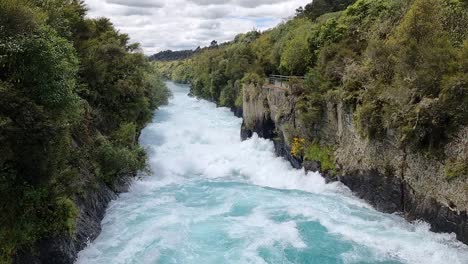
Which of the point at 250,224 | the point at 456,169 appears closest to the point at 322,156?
the point at 250,224

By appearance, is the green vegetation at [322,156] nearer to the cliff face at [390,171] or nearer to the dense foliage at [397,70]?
the cliff face at [390,171]

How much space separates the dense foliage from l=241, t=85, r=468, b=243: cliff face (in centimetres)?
70

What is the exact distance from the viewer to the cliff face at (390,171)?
16422 mm

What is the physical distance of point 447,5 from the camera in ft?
76.3

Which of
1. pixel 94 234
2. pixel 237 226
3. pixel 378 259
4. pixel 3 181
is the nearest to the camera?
pixel 3 181

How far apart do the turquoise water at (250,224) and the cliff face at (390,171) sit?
2.07 feet

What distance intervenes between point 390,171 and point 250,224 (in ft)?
23.1

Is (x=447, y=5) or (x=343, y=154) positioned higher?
(x=447, y=5)

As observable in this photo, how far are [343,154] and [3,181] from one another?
17801mm

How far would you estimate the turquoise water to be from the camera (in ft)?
54.6

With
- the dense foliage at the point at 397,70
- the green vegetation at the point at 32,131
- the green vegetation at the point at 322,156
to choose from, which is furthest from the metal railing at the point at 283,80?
the green vegetation at the point at 32,131

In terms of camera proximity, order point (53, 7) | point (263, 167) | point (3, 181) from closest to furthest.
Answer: point (3, 181) → point (53, 7) → point (263, 167)

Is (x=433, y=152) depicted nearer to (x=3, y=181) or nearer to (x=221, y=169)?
(x=3, y=181)

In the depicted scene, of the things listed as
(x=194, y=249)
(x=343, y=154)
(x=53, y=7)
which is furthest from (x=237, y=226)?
(x=53, y=7)
